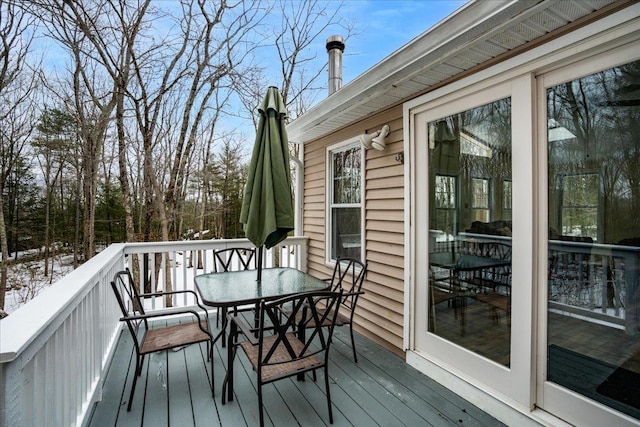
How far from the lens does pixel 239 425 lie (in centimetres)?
211

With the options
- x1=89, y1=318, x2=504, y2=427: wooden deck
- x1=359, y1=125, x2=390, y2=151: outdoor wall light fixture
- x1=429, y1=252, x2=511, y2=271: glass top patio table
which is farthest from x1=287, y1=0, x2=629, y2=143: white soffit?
x1=89, y1=318, x2=504, y2=427: wooden deck

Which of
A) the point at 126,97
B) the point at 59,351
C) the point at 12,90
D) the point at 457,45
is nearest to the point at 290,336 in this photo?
the point at 59,351

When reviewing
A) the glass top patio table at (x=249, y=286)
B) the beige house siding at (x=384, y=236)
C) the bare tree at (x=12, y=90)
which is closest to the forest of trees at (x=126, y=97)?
the bare tree at (x=12, y=90)

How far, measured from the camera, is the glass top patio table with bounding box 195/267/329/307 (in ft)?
7.68

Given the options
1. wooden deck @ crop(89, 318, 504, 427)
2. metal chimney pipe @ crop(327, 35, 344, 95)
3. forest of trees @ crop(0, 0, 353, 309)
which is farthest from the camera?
forest of trees @ crop(0, 0, 353, 309)

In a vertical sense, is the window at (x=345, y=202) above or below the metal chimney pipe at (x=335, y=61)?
below

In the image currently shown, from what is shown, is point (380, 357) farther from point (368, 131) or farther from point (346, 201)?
point (368, 131)

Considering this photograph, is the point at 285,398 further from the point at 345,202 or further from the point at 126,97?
the point at 126,97

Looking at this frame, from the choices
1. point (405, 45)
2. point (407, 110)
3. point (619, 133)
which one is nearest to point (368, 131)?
point (407, 110)

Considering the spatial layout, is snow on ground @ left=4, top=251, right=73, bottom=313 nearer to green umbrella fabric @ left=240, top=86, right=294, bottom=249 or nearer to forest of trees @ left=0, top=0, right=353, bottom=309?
forest of trees @ left=0, top=0, right=353, bottom=309

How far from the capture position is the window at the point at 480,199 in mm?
2320

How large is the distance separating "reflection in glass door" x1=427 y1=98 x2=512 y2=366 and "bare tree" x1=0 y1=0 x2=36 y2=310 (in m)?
8.36

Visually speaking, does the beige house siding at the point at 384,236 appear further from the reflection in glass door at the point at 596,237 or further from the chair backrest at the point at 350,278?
the reflection in glass door at the point at 596,237

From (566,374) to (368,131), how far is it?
2.68 metres
